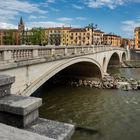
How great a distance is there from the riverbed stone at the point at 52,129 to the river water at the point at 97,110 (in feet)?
34.4

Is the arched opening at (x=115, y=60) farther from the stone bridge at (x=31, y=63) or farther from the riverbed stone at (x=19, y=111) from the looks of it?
the riverbed stone at (x=19, y=111)

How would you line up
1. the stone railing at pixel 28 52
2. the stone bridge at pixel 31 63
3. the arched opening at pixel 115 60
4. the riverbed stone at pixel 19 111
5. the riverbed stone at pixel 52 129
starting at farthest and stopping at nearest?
the arched opening at pixel 115 60
the stone bridge at pixel 31 63
the stone railing at pixel 28 52
the riverbed stone at pixel 19 111
the riverbed stone at pixel 52 129

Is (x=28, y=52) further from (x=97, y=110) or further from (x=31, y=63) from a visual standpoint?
(x=97, y=110)

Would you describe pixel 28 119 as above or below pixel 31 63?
below

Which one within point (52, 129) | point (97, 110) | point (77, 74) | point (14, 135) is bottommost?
point (97, 110)

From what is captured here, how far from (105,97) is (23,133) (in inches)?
916

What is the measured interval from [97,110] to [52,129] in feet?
57.5

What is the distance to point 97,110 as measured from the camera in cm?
2012

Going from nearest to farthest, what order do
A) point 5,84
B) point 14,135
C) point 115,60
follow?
point 14,135 → point 5,84 → point 115,60

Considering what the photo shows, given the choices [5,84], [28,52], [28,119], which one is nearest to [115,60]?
[28,52]

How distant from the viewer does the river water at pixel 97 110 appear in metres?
14.4

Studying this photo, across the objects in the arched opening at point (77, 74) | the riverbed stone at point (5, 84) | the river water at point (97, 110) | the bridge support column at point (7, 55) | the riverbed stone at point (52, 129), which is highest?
the bridge support column at point (7, 55)

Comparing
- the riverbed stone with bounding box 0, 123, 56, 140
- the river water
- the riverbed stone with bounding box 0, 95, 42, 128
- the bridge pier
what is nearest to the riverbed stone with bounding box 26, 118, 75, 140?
the bridge pier

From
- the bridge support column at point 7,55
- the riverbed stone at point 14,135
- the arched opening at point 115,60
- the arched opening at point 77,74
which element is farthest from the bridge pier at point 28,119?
the arched opening at point 115,60
